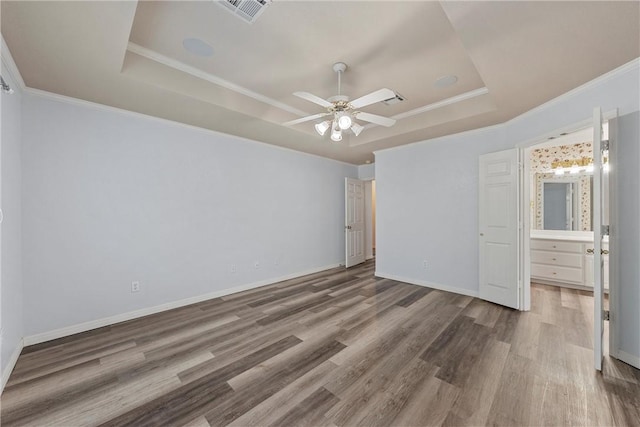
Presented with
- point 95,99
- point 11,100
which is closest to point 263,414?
point 11,100

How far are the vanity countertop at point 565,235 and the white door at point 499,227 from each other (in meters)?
1.69

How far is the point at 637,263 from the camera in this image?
2119mm

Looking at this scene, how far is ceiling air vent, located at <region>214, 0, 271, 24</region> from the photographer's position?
1805 mm

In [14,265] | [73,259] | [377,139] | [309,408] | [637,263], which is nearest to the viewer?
[309,408]

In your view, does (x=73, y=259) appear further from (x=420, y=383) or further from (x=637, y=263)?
(x=637, y=263)

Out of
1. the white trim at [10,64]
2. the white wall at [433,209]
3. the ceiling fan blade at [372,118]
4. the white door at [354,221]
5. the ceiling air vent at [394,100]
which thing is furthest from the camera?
the white door at [354,221]

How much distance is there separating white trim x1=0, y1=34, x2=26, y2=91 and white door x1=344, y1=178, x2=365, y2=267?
16.2 ft

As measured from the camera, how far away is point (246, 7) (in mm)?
1860

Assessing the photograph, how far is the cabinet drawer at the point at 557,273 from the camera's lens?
4.13 meters

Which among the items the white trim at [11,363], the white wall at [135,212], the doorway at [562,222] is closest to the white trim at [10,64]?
the white wall at [135,212]

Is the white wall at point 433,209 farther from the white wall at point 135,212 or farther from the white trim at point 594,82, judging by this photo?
the white wall at point 135,212

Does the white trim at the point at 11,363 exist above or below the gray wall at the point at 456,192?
below

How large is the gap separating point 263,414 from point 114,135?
11.2ft

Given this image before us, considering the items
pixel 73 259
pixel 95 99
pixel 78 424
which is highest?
pixel 95 99
